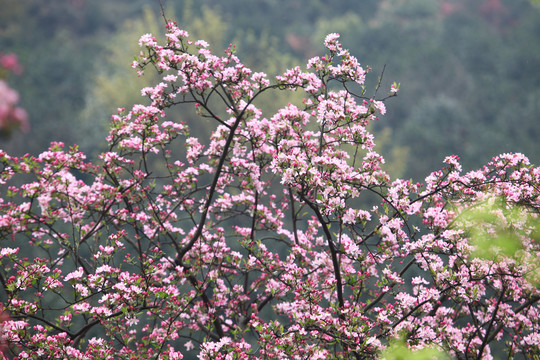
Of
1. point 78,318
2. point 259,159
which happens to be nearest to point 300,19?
point 78,318

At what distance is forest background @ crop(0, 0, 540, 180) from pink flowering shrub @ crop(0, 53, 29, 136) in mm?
16364

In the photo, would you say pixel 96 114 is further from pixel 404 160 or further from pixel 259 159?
pixel 259 159

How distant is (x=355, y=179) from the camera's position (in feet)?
12.6

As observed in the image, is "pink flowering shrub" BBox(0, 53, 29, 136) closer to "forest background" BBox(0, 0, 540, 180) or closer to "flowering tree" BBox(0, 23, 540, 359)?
"flowering tree" BBox(0, 23, 540, 359)

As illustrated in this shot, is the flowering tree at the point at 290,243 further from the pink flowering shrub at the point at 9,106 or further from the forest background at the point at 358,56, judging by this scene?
the forest background at the point at 358,56

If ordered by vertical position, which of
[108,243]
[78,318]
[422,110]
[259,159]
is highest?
[422,110]

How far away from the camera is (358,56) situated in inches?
966

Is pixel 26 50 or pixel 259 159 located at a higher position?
pixel 26 50

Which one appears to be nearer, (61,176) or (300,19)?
(61,176)

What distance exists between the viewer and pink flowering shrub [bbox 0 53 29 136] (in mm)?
827

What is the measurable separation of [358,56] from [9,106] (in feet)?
81.7

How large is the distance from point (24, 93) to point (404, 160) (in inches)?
583

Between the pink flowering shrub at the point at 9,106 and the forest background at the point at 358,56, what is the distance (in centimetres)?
1636

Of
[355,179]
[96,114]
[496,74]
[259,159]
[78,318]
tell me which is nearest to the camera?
[355,179]
